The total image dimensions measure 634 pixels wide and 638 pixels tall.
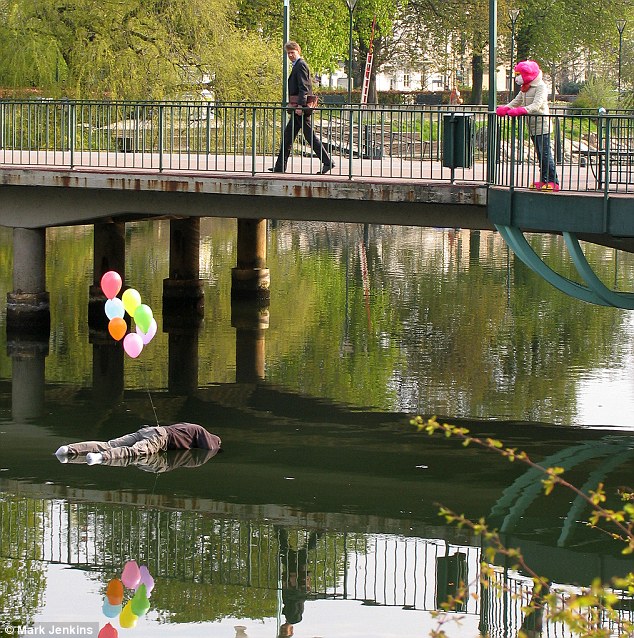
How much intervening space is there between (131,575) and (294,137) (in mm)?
9994

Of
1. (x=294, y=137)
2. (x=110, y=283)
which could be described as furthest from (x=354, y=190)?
(x=110, y=283)

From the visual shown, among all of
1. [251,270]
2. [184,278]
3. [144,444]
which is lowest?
[144,444]

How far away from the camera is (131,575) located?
14195mm

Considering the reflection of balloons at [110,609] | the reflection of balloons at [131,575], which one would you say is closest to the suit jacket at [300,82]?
the reflection of balloons at [131,575]

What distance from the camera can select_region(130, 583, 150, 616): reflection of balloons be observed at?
43.5ft

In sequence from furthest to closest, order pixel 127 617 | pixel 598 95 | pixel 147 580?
pixel 598 95 → pixel 147 580 → pixel 127 617

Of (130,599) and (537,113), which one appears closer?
(130,599)

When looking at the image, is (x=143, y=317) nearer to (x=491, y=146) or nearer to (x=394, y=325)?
(x=491, y=146)

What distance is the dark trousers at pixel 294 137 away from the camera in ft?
74.7

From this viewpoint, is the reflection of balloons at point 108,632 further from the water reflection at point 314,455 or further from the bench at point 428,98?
the bench at point 428,98

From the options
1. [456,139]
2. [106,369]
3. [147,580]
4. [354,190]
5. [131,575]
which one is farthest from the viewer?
[106,369]

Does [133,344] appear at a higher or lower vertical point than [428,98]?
lower

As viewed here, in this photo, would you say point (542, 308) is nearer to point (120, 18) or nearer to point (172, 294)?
point (172, 294)

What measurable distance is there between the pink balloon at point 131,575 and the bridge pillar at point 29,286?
11770 mm
